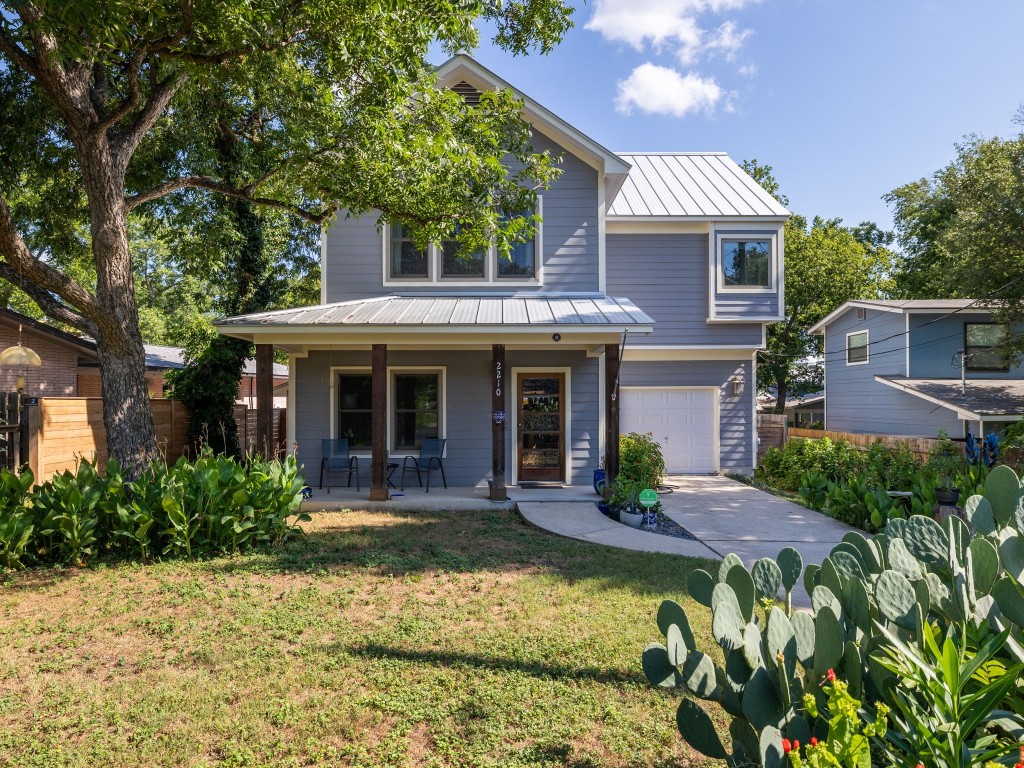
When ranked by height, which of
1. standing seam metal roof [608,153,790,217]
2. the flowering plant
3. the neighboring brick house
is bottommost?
the flowering plant

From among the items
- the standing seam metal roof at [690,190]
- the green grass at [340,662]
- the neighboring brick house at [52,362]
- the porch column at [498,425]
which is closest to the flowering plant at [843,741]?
the green grass at [340,662]

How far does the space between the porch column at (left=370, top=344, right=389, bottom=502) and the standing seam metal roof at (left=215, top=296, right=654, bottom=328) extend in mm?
654

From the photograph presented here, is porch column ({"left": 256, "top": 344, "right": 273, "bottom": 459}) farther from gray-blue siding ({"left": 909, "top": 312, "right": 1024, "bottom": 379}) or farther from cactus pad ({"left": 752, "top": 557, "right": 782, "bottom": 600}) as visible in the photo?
gray-blue siding ({"left": 909, "top": 312, "right": 1024, "bottom": 379})

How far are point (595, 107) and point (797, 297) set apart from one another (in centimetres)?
1703

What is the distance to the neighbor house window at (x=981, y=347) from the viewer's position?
49.7 ft

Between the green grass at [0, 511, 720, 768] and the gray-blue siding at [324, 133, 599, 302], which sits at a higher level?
the gray-blue siding at [324, 133, 599, 302]

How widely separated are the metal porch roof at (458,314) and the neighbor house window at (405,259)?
593 mm

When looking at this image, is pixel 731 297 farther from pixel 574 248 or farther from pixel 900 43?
pixel 900 43

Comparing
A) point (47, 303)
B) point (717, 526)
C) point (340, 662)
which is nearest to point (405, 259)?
point (47, 303)

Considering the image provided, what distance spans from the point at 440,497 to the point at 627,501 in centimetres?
298

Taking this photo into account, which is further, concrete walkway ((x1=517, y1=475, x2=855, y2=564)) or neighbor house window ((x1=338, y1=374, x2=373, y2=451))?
neighbor house window ((x1=338, y1=374, x2=373, y2=451))

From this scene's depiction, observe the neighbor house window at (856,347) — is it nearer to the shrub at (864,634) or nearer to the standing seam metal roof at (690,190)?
the standing seam metal roof at (690,190)

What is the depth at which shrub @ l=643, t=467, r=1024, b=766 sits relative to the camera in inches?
65.9

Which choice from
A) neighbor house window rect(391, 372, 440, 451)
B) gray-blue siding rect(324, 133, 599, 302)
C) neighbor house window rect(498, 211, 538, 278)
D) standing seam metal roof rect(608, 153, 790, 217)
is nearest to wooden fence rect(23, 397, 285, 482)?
neighbor house window rect(391, 372, 440, 451)
